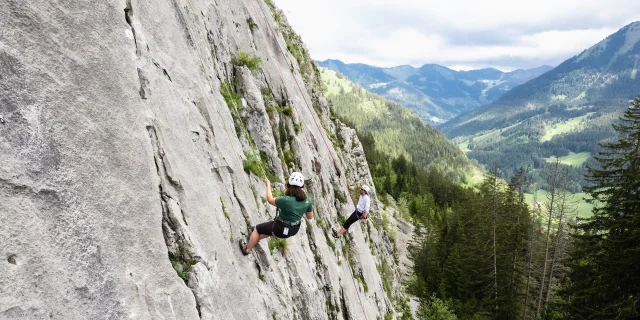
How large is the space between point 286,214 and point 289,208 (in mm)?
233

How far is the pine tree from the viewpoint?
69.9ft

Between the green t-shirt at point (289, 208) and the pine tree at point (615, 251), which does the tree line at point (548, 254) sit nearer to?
the pine tree at point (615, 251)

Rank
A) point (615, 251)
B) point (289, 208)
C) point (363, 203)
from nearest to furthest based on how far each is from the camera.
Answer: point (289, 208) < point (363, 203) < point (615, 251)

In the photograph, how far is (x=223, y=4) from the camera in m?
17.5

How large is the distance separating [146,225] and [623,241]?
90.0 feet

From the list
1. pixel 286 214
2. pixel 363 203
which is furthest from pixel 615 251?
pixel 286 214

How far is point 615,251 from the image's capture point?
75.6ft

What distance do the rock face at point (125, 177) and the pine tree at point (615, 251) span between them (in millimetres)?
20641

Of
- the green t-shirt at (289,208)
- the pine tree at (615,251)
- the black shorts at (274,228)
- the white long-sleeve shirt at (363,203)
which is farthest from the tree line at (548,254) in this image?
the black shorts at (274,228)

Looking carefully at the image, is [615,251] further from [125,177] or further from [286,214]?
[125,177]

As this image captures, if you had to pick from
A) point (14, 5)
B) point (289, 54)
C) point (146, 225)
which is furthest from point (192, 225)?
point (289, 54)

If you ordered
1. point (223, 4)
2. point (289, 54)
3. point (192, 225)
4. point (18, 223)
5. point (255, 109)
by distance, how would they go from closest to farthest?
point (18, 223) < point (192, 225) < point (255, 109) < point (223, 4) < point (289, 54)

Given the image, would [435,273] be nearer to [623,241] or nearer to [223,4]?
[623,241]

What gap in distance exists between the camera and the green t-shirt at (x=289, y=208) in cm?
948
